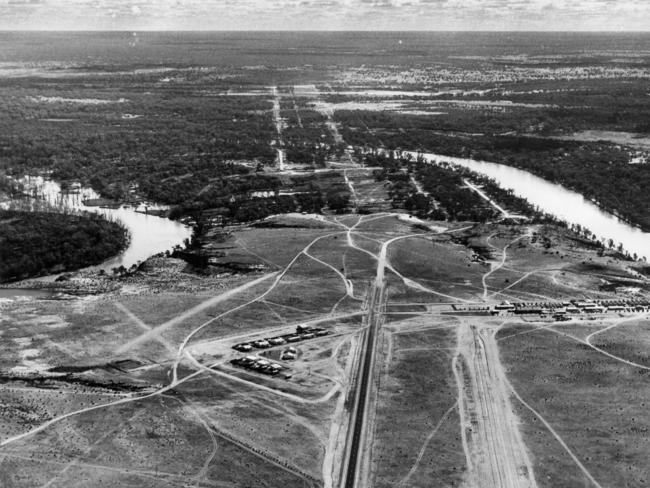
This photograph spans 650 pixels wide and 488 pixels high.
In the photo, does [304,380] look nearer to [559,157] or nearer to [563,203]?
[563,203]

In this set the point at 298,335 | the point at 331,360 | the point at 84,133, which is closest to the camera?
the point at 331,360

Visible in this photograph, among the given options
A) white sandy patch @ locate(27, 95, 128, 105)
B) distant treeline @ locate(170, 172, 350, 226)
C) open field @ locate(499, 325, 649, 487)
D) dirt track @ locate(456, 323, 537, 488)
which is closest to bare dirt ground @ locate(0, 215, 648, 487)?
dirt track @ locate(456, 323, 537, 488)

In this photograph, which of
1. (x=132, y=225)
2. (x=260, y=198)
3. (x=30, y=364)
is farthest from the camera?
(x=260, y=198)

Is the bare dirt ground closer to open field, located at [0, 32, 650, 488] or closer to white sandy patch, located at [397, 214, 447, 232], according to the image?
open field, located at [0, 32, 650, 488]

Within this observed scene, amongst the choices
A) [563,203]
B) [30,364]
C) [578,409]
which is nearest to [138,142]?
[563,203]

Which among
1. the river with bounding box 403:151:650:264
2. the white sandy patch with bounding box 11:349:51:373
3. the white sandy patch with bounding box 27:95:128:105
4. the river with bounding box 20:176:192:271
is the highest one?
the white sandy patch with bounding box 27:95:128:105

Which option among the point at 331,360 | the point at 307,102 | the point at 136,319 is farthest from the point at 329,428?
Answer: the point at 307,102

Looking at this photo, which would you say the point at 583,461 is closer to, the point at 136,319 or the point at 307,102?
the point at 136,319
